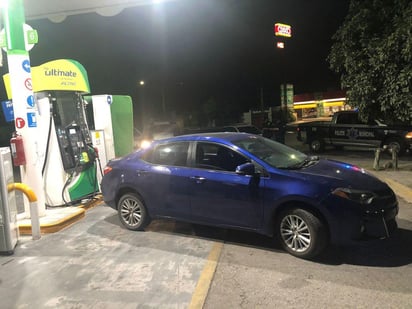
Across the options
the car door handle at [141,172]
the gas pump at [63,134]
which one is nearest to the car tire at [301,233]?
the car door handle at [141,172]

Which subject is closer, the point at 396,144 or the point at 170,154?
the point at 170,154

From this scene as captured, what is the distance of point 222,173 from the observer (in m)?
5.45

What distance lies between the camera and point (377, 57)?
10.5 meters

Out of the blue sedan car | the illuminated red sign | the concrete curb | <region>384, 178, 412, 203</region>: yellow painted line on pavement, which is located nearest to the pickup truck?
<region>384, 178, 412, 203</region>: yellow painted line on pavement

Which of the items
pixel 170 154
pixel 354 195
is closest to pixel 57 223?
pixel 170 154

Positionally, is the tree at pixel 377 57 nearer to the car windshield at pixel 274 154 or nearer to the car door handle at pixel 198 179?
the car windshield at pixel 274 154

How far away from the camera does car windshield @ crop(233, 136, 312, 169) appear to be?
5.40m

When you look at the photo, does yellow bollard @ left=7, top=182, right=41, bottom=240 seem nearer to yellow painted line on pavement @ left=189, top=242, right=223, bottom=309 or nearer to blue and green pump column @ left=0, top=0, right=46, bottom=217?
blue and green pump column @ left=0, top=0, right=46, bottom=217

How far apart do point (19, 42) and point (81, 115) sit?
8.73 feet

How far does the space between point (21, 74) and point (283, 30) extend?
41227 mm

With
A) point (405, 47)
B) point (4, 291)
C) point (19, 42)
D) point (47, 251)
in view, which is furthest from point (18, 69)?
point (405, 47)

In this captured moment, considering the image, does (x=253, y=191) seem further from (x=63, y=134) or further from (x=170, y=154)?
(x=63, y=134)

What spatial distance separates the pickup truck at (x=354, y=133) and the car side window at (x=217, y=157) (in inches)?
390

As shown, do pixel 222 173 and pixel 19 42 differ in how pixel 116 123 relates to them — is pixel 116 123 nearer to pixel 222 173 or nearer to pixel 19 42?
pixel 19 42
